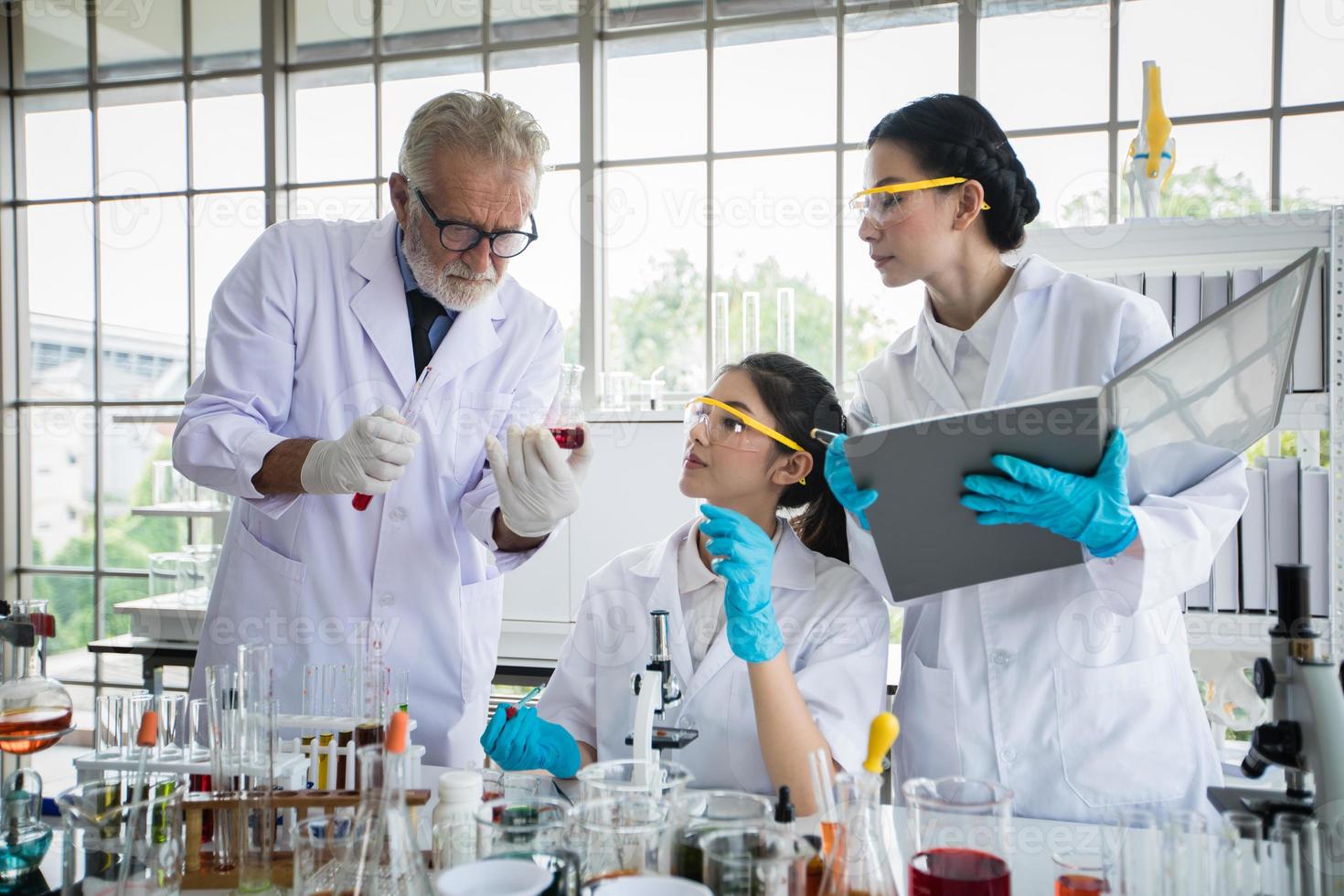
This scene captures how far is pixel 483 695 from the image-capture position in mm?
1989

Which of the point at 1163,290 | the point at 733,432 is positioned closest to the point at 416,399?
the point at 733,432

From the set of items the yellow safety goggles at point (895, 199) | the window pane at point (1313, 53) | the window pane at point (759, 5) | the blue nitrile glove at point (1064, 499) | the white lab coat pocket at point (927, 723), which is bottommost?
the white lab coat pocket at point (927, 723)

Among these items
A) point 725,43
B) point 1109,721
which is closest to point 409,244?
point 1109,721

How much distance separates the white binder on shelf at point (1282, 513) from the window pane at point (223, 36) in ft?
15.7

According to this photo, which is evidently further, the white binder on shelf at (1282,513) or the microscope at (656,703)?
the white binder on shelf at (1282,513)

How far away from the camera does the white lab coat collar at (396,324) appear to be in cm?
192

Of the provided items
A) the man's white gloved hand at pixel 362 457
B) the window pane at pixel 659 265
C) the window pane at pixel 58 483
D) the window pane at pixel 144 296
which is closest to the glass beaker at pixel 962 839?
the man's white gloved hand at pixel 362 457

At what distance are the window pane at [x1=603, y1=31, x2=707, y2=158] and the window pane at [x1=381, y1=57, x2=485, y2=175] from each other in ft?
2.25

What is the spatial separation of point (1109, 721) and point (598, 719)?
920 millimetres

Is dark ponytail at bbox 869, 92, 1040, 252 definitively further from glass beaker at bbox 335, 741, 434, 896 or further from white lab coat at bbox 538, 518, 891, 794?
glass beaker at bbox 335, 741, 434, 896

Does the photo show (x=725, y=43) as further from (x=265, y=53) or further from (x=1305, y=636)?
(x=1305, y=636)

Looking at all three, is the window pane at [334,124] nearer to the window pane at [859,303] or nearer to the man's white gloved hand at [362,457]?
the window pane at [859,303]

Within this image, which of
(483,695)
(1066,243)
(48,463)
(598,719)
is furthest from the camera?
(48,463)

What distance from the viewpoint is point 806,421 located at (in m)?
1.93
